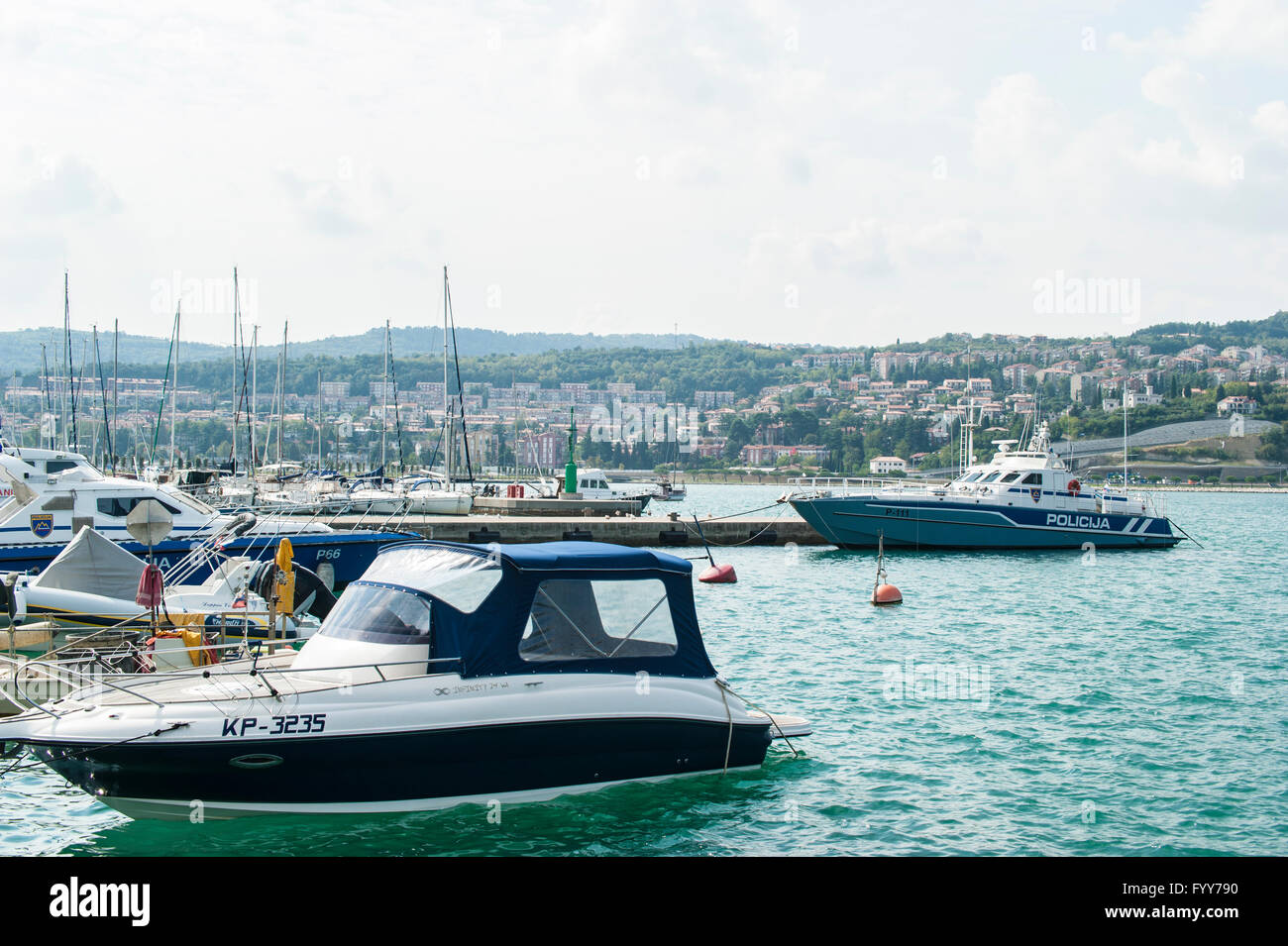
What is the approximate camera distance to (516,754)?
9992mm

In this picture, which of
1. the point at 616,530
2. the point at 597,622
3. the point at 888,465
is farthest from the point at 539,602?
the point at 888,465

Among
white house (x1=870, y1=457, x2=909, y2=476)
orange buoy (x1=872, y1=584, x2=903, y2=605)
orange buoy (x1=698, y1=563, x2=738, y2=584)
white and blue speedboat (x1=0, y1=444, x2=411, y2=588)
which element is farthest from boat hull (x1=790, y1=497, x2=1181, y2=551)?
white house (x1=870, y1=457, x2=909, y2=476)

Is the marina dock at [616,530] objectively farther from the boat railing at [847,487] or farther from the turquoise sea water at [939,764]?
the turquoise sea water at [939,764]

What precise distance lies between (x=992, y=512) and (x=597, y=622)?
3330 cm

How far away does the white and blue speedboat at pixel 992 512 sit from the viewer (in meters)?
40.7

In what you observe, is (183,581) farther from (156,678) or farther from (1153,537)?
(1153,537)

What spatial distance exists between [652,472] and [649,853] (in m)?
165

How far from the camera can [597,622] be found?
1089cm

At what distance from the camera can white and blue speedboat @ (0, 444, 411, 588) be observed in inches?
926

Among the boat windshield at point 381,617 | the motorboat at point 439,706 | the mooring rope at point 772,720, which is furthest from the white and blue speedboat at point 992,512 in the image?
the boat windshield at point 381,617

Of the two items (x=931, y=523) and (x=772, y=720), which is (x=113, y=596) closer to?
(x=772, y=720)
